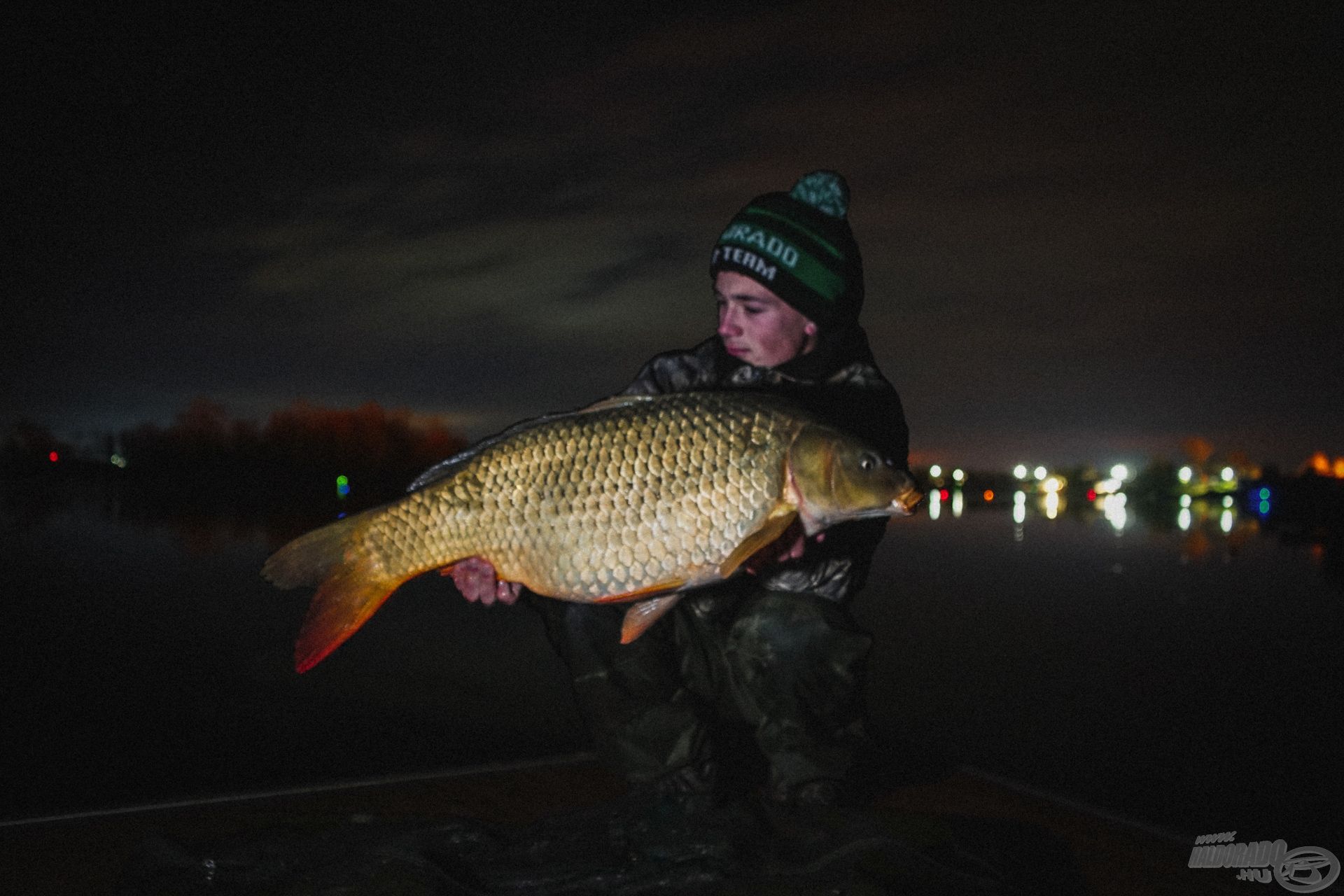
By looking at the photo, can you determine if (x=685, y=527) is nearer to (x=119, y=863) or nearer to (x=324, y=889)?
(x=324, y=889)

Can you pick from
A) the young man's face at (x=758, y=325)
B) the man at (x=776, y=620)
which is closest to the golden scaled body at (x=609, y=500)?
the man at (x=776, y=620)

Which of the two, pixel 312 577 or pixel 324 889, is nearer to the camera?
pixel 324 889

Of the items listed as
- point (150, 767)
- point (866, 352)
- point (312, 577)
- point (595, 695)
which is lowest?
point (150, 767)

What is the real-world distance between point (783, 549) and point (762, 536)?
10.3 inches

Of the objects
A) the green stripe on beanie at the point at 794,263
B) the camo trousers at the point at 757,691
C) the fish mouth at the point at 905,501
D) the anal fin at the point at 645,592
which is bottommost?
the camo trousers at the point at 757,691

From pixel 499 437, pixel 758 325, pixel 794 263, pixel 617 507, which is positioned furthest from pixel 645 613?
pixel 794 263

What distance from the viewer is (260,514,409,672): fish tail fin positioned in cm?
220

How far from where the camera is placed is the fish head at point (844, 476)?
2057 millimetres

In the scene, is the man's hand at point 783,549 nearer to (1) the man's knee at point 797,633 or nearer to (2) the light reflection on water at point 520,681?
(1) the man's knee at point 797,633

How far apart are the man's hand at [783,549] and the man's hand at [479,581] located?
0.54m

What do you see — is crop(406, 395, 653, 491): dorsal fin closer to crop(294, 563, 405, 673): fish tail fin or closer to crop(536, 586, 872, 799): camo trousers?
crop(294, 563, 405, 673): fish tail fin

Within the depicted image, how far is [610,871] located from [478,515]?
78cm

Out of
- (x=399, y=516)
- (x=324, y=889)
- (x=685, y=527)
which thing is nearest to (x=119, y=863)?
(x=324, y=889)

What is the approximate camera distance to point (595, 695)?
2.62 m
